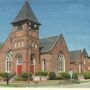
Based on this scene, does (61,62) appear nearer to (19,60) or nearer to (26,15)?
(19,60)

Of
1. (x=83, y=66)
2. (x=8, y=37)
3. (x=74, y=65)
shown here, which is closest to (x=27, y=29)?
(x=8, y=37)

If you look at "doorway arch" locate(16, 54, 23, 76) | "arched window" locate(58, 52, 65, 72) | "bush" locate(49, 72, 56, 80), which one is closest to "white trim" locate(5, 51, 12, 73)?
"doorway arch" locate(16, 54, 23, 76)

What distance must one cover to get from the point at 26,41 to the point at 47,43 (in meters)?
7.42

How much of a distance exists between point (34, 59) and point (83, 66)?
757 inches

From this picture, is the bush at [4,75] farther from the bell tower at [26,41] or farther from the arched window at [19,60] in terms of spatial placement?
the arched window at [19,60]

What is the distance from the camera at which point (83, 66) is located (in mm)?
74375

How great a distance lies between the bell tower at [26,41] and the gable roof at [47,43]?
2.12 meters

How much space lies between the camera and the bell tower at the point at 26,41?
2247 inches

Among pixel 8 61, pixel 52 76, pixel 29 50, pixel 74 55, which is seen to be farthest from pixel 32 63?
pixel 74 55

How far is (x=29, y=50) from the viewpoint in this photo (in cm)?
5731

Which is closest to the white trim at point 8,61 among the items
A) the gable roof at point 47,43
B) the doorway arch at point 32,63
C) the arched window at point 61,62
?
the doorway arch at point 32,63

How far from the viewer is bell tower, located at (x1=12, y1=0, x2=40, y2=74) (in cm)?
5706

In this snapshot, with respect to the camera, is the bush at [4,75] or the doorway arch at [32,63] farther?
the doorway arch at [32,63]

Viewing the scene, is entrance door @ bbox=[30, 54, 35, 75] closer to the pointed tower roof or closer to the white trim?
the white trim
